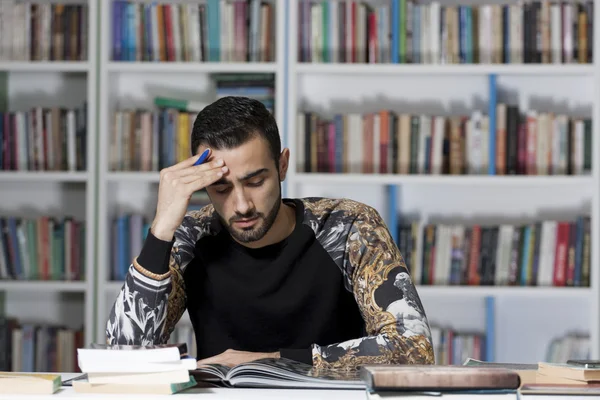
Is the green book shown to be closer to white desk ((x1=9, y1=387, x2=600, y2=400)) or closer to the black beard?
the black beard

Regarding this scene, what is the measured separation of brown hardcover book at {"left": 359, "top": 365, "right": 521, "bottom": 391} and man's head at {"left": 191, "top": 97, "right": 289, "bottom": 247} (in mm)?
649

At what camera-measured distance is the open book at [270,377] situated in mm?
1320

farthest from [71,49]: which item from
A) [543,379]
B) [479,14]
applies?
[543,379]

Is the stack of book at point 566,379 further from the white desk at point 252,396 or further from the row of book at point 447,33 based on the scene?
the row of book at point 447,33

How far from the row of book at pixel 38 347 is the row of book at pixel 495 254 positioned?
53.6 inches

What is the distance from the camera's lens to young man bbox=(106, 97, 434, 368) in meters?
1.69

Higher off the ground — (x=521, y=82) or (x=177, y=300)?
(x=521, y=82)

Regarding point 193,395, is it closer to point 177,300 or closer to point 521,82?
point 177,300

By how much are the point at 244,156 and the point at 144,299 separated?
0.36 m

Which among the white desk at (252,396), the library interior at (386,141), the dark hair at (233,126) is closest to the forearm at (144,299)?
the dark hair at (233,126)

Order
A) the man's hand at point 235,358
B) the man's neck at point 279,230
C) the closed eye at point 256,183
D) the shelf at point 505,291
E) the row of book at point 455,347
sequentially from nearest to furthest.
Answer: the man's hand at point 235,358
the closed eye at point 256,183
the man's neck at point 279,230
the shelf at point 505,291
the row of book at point 455,347

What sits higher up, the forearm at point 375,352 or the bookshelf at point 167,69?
the bookshelf at point 167,69

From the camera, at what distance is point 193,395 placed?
4.06ft

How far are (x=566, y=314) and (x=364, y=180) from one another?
997mm
